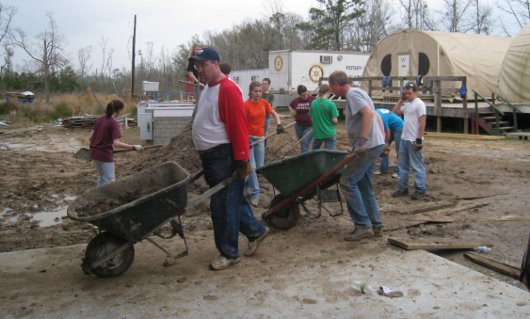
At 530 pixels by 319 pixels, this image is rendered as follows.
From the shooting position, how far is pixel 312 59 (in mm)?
28125

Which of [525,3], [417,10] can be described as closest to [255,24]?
[417,10]

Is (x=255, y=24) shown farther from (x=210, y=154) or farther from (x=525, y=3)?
(x=210, y=154)

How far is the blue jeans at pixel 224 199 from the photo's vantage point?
4.79 meters

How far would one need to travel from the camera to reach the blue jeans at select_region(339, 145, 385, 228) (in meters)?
5.60

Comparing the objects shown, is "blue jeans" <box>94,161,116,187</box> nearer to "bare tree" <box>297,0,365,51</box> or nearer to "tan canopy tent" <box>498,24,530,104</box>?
"tan canopy tent" <box>498,24,530,104</box>

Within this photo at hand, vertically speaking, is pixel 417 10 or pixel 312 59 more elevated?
pixel 417 10

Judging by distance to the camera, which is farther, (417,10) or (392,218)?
(417,10)

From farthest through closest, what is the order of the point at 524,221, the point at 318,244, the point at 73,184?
the point at 73,184
the point at 524,221
the point at 318,244

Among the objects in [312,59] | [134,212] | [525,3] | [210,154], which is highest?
[525,3]

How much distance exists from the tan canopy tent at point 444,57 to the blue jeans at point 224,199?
651 inches

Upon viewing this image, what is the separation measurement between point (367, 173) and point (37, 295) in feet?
10.8

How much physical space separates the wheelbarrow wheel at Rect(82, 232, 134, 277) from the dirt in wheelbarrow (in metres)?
0.81

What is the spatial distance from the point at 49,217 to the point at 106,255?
348cm

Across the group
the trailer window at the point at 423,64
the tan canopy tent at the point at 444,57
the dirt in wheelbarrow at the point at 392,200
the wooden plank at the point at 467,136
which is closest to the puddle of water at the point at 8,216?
the dirt in wheelbarrow at the point at 392,200
